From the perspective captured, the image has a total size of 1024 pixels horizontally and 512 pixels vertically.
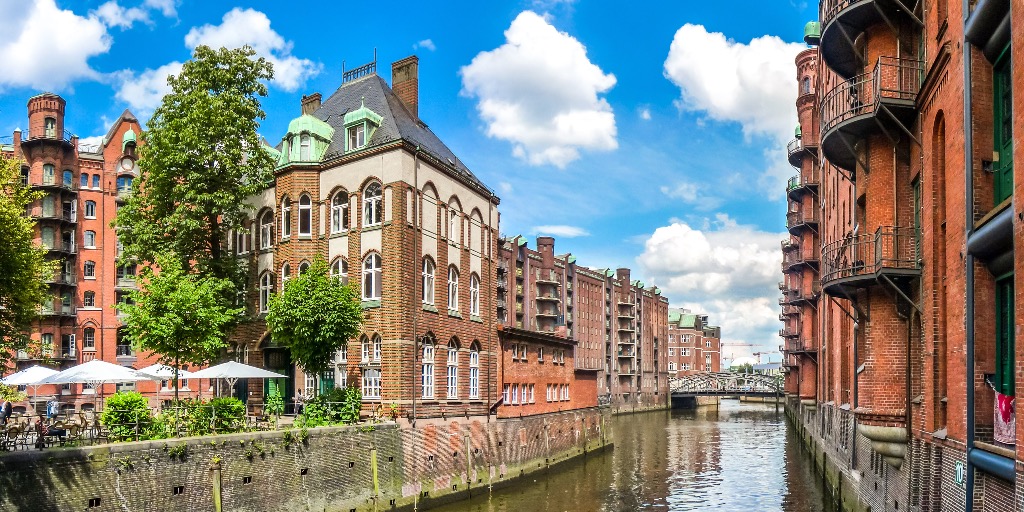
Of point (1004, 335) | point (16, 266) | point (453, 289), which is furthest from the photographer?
point (453, 289)

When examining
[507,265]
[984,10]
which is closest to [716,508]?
[984,10]

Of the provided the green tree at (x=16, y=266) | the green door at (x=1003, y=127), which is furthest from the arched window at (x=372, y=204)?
the green door at (x=1003, y=127)

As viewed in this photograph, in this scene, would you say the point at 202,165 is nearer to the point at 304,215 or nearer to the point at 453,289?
the point at 304,215

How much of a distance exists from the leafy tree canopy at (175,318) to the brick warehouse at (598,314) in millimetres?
55650

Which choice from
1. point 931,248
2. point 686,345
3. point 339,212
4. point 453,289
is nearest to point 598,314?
point 686,345

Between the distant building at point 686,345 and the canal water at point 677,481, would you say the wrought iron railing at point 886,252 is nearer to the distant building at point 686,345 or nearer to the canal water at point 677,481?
the canal water at point 677,481

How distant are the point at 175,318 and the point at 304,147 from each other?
11.0m

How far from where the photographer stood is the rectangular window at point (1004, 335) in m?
13.6

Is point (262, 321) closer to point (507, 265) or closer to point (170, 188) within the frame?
point (170, 188)

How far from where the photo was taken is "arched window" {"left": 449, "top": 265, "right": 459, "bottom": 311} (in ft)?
125

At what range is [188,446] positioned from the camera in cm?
2272

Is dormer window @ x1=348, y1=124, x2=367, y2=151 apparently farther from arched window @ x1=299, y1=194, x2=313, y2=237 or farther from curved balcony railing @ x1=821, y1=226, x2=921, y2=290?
curved balcony railing @ x1=821, y1=226, x2=921, y2=290

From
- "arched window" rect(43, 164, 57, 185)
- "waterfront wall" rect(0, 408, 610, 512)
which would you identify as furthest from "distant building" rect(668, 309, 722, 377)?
"waterfront wall" rect(0, 408, 610, 512)

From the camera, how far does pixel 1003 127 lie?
14062mm
